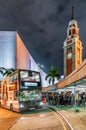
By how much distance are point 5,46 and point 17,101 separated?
79938 millimetres

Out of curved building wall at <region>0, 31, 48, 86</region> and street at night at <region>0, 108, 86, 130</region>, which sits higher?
curved building wall at <region>0, 31, 48, 86</region>

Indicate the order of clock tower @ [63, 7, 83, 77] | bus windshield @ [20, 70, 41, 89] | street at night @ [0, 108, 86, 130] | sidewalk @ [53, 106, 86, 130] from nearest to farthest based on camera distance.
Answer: sidewalk @ [53, 106, 86, 130] → street at night @ [0, 108, 86, 130] → bus windshield @ [20, 70, 41, 89] → clock tower @ [63, 7, 83, 77]

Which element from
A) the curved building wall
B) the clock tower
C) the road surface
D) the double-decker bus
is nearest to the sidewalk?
the road surface

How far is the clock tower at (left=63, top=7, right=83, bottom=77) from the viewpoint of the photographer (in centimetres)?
10625

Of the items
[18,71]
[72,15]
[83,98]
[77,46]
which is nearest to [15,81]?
[18,71]

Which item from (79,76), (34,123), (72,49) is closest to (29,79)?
(79,76)

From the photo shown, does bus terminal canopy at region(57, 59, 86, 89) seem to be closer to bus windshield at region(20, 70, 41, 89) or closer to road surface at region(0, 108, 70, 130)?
road surface at region(0, 108, 70, 130)

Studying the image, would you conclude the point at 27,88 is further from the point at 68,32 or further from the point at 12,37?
the point at 68,32

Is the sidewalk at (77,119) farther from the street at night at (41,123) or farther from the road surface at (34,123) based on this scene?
the road surface at (34,123)

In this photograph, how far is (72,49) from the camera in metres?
108

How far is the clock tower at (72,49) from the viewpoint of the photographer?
10625 centimetres

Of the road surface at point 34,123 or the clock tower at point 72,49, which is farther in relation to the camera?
the clock tower at point 72,49

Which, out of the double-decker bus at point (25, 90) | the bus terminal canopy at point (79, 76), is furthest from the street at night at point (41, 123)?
the double-decker bus at point (25, 90)

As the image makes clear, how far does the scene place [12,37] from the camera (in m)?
99.8
